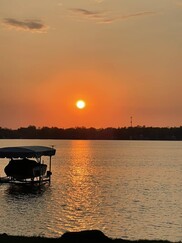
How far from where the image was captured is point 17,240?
17922 mm

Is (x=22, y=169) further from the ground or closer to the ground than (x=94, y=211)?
further from the ground

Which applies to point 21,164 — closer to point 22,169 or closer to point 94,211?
point 22,169

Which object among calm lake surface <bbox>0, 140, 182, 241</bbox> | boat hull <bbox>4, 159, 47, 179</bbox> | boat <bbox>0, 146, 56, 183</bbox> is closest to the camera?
calm lake surface <bbox>0, 140, 182, 241</bbox>

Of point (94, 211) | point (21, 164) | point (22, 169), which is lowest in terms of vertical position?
point (94, 211)

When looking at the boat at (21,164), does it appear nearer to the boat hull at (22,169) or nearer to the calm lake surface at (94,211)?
the boat hull at (22,169)

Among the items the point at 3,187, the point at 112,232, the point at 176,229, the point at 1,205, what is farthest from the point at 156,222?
the point at 3,187

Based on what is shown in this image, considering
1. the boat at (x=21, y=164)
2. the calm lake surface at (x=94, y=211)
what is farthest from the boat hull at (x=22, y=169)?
the calm lake surface at (x=94, y=211)

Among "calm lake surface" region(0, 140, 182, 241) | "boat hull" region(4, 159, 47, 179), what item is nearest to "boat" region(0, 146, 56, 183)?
"boat hull" region(4, 159, 47, 179)

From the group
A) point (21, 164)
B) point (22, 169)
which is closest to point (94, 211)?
point (22, 169)

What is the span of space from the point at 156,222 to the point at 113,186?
3169 cm

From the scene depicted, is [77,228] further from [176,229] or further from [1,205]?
[1,205]

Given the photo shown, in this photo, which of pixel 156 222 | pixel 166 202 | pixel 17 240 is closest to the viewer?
pixel 17 240

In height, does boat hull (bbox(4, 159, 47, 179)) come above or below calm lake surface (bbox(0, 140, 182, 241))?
above

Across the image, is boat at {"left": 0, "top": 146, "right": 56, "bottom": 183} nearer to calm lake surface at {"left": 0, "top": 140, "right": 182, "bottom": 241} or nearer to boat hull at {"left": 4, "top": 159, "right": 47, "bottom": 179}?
boat hull at {"left": 4, "top": 159, "right": 47, "bottom": 179}
